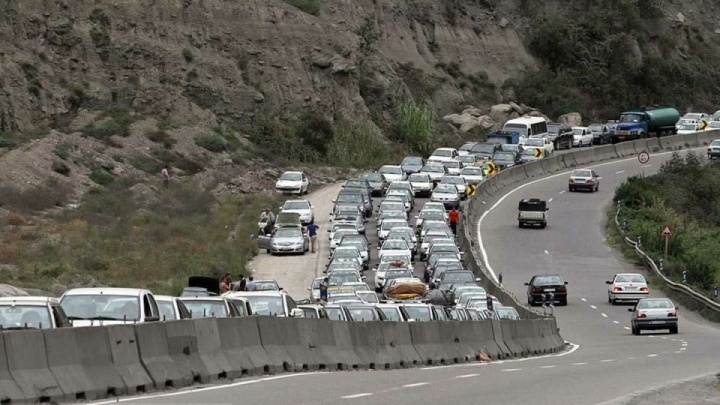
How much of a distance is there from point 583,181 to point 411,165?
33.7ft

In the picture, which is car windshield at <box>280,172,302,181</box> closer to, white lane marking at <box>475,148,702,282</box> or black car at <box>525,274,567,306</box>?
white lane marking at <box>475,148,702,282</box>

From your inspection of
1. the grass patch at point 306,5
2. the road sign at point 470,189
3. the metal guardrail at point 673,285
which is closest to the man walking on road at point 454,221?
→ the metal guardrail at point 673,285

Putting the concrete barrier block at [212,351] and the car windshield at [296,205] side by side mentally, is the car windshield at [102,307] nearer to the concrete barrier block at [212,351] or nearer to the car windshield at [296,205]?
the concrete barrier block at [212,351]

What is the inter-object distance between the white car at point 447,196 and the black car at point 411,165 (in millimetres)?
10578

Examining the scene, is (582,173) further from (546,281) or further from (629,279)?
(546,281)

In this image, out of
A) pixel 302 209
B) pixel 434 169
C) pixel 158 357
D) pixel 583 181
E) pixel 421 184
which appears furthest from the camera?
pixel 434 169

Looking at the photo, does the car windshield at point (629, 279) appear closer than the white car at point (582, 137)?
Yes

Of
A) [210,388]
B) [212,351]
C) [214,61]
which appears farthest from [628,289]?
[214,61]

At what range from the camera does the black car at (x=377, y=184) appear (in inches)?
3334

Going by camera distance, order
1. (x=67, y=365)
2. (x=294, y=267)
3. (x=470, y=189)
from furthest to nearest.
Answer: (x=470, y=189), (x=294, y=267), (x=67, y=365)

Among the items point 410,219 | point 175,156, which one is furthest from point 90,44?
point 410,219

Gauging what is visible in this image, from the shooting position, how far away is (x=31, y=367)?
740 inches

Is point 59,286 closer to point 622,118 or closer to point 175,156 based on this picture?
point 175,156

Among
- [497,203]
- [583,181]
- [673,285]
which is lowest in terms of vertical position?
[673,285]
